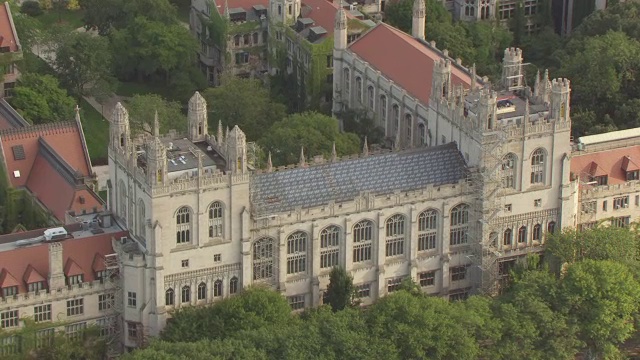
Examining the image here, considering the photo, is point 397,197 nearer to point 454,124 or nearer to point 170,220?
point 454,124

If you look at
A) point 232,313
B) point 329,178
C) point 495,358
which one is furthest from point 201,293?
point 495,358

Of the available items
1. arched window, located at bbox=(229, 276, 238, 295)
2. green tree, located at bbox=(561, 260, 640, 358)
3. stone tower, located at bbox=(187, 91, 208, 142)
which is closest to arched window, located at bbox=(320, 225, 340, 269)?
arched window, located at bbox=(229, 276, 238, 295)

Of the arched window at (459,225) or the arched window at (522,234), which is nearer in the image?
the arched window at (459,225)

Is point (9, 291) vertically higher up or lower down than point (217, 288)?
lower down

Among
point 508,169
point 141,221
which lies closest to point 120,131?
point 141,221

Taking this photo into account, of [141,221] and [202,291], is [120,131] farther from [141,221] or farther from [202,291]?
[202,291]

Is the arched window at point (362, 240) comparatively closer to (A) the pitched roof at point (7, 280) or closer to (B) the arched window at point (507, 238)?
(B) the arched window at point (507, 238)

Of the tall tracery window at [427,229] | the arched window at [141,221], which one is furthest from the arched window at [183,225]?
the tall tracery window at [427,229]
